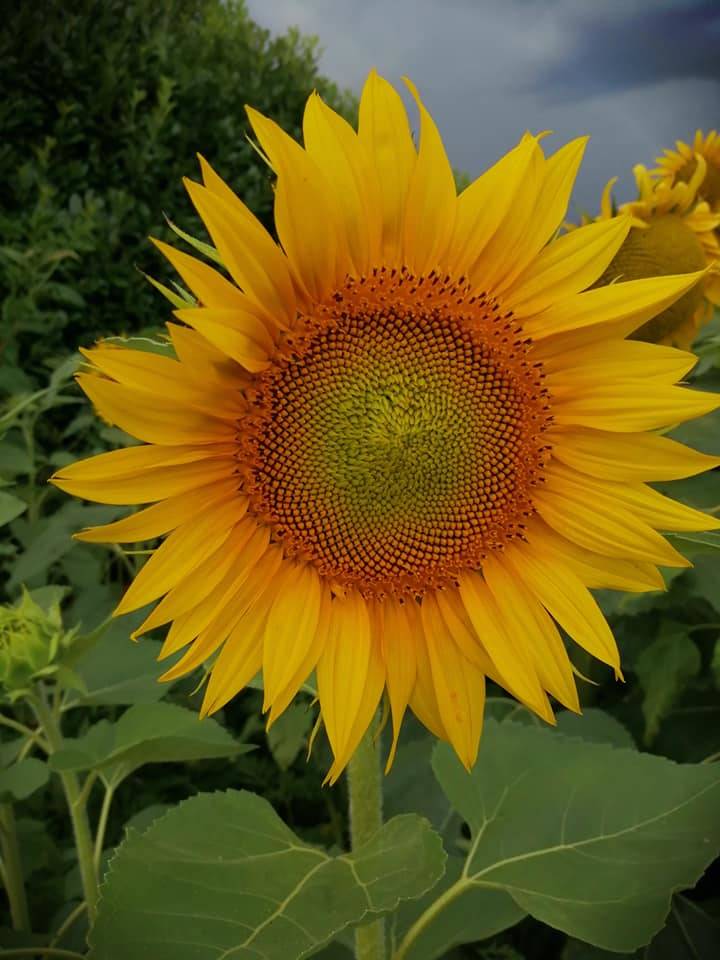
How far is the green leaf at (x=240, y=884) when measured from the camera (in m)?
0.81

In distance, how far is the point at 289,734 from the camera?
1769mm

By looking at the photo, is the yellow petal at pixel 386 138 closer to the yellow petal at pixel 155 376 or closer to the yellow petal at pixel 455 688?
the yellow petal at pixel 155 376

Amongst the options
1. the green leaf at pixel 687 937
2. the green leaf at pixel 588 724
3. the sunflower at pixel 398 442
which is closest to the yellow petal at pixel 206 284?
the sunflower at pixel 398 442

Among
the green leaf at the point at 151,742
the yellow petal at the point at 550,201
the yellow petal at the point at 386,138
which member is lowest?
the green leaf at the point at 151,742

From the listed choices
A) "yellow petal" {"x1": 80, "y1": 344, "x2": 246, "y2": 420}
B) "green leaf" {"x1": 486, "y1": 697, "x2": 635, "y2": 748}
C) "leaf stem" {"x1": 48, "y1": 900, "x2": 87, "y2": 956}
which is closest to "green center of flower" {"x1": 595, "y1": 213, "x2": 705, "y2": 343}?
"green leaf" {"x1": 486, "y1": 697, "x2": 635, "y2": 748}

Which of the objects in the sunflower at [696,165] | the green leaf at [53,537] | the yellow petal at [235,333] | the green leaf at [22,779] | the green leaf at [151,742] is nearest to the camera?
the yellow petal at [235,333]

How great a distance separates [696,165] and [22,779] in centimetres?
226

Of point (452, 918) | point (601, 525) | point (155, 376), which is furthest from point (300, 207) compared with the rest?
point (452, 918)

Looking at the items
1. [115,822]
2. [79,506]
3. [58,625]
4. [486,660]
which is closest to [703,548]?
[486,660]

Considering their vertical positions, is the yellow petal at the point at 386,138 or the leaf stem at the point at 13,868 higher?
the yellow petal at the point at 386,138

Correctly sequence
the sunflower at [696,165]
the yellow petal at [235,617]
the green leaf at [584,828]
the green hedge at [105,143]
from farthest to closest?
the green hedge at [105,143] < the sunflower at [696,165] < the green leaf at [584,828] < the yellow petal at [235,617]

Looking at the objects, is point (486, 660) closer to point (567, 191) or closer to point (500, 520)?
point (500, 520)

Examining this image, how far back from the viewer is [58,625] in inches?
47.3

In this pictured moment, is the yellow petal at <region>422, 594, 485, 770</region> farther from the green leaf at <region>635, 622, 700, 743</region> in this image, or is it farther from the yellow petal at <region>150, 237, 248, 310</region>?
the green leaf at <region>635, 622, 700, 743</region>
